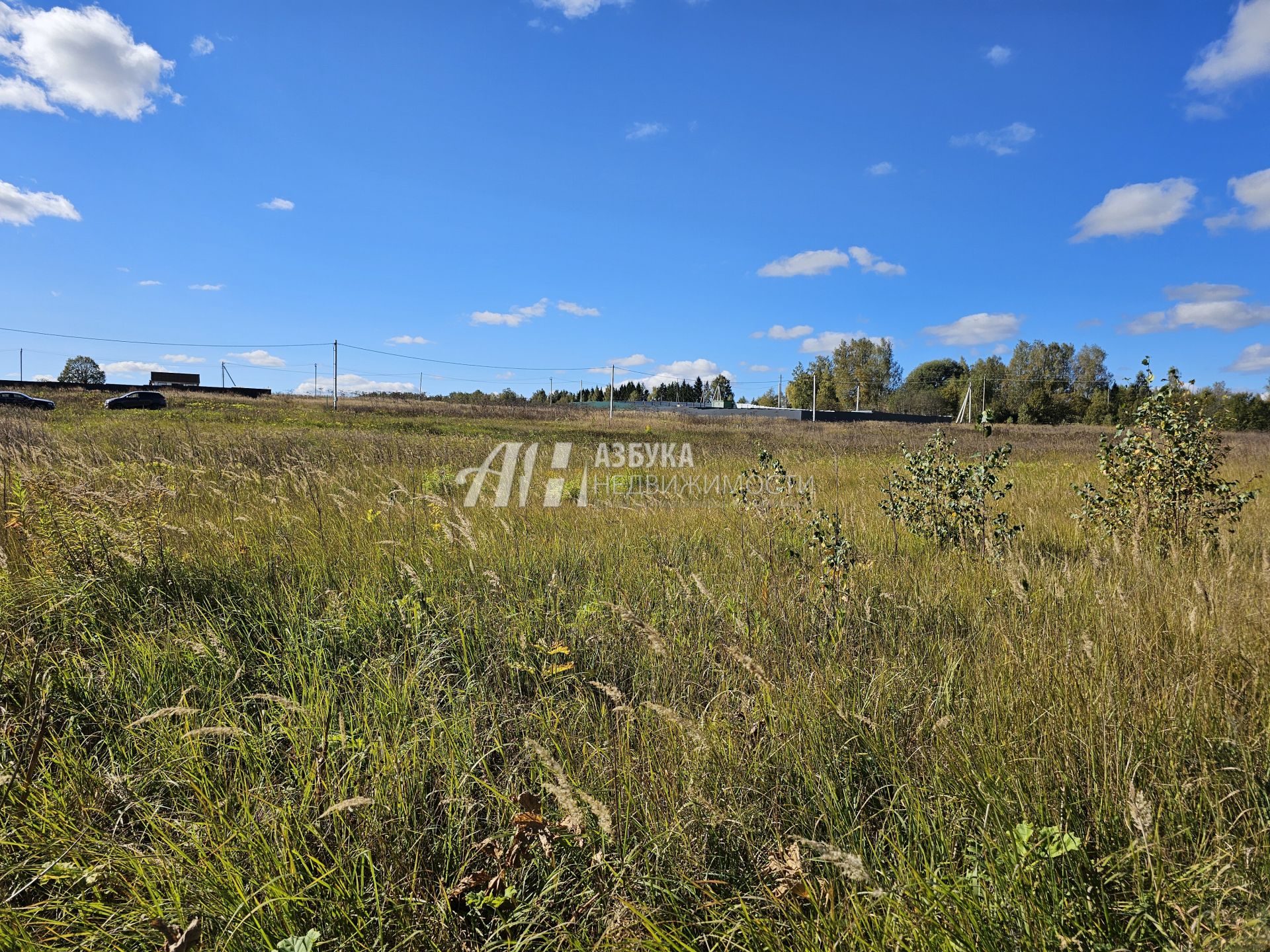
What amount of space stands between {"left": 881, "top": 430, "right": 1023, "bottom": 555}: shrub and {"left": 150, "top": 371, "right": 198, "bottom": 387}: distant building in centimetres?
7495

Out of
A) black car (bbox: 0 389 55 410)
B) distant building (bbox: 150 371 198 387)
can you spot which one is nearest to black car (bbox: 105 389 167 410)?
black car (bbox: 0 389 55 410)

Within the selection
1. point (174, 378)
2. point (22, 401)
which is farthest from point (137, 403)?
point (174, 378)

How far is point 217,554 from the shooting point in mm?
4184

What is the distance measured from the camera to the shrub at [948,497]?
15.6 ft

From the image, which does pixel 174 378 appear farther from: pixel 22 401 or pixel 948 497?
pixel 948 497

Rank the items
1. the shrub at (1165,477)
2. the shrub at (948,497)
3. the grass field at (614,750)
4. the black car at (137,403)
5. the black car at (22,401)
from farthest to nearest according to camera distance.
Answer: the black car at (137,403) → the black car at (22,401) → the shrub at (1165,477) → the shrub at (948,497) → the grass field at (614,750)

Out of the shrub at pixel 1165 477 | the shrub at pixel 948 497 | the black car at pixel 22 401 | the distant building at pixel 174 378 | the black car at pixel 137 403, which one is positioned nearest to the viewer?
the shrub at pixel 948 497

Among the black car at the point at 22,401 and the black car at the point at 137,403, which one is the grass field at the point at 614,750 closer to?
the black car at the point at 22,401

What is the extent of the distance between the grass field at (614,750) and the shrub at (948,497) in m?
0.69

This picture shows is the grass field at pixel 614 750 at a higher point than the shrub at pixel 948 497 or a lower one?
lower

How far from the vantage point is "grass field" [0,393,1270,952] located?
1495 millimetres

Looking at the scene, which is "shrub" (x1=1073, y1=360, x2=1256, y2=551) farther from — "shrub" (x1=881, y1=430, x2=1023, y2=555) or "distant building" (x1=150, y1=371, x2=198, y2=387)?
"distant building" (x1=150, y1=371, x2=198, y2=387)

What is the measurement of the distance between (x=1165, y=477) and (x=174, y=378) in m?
81.3

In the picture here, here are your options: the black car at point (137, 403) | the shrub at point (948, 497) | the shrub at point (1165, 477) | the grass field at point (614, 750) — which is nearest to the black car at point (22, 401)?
the black car at point (137, 403)
